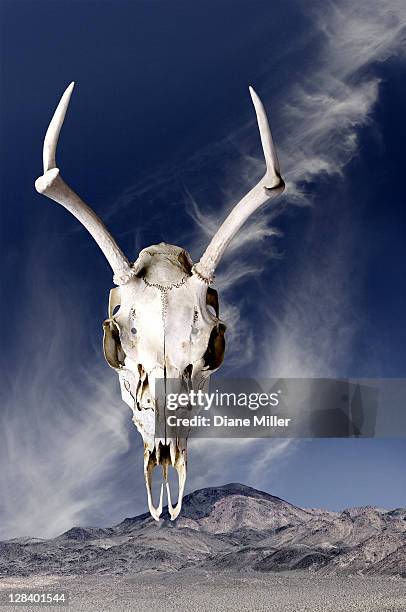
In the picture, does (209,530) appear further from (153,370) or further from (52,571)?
(153,370)

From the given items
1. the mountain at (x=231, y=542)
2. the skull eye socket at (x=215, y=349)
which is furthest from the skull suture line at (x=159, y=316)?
the mountain at (x=231, y=542)

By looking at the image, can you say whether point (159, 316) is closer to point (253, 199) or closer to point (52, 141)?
point (253, 199)

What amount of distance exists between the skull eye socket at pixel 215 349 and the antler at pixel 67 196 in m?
0.32

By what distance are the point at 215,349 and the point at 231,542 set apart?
1.54 metres

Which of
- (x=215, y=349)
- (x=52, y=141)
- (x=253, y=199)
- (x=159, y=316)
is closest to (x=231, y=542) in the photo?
(x=215, y=349)

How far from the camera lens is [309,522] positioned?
3.88m

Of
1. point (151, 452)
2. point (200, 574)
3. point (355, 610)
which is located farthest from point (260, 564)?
point (151, 452)

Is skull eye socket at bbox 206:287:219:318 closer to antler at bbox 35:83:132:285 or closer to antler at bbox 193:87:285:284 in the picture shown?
antler at bbox 193:87:285:284

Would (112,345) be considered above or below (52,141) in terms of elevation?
below

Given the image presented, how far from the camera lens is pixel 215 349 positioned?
2666 millimetres

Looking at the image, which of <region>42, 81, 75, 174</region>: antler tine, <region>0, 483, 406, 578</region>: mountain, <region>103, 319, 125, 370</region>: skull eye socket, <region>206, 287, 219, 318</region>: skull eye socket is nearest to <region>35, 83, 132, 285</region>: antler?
<region>42, 81, 75, 174</region>: antler tine

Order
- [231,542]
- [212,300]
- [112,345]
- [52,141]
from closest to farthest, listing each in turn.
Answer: [52,141], [112,345], [212,300], [231,542]

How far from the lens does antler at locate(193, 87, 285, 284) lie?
2582 mm

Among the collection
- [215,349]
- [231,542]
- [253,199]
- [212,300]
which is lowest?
[231,542]
